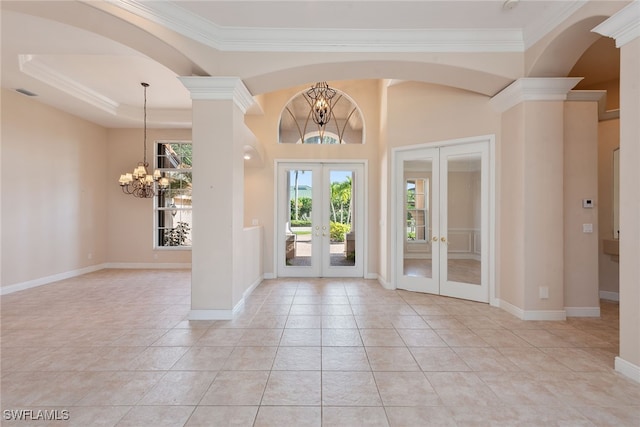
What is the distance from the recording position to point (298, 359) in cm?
275

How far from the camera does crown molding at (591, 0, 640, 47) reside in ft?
7.88

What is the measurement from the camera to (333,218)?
6359mm

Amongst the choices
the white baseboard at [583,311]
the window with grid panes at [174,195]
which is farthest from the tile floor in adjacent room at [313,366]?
the window with grid panes at [174,195]

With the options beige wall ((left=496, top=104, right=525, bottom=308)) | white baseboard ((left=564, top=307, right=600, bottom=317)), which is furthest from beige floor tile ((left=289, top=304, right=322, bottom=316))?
white baseboard ((left=564, top=307, right=600, bottom=317))

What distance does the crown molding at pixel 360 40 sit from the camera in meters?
3.62

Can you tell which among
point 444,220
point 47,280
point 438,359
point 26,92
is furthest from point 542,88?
point 47,280

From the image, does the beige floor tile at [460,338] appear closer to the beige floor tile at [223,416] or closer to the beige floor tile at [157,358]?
the beige floor tile at [223,416]

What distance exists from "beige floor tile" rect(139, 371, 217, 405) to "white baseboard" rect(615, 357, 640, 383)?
3.25 m

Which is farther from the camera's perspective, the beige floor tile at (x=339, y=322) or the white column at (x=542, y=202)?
the white column at (x=542, y=202)

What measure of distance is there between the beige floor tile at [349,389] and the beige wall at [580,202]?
124 inches

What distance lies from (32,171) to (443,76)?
6835 millimetres

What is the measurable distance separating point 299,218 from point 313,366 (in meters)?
3.96

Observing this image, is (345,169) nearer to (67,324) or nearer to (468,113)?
(468,113)

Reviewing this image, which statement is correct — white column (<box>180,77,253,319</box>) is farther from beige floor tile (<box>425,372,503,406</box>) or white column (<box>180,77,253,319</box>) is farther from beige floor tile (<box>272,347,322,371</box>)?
beige floor tile (<box>425,372,503,406</box>)
